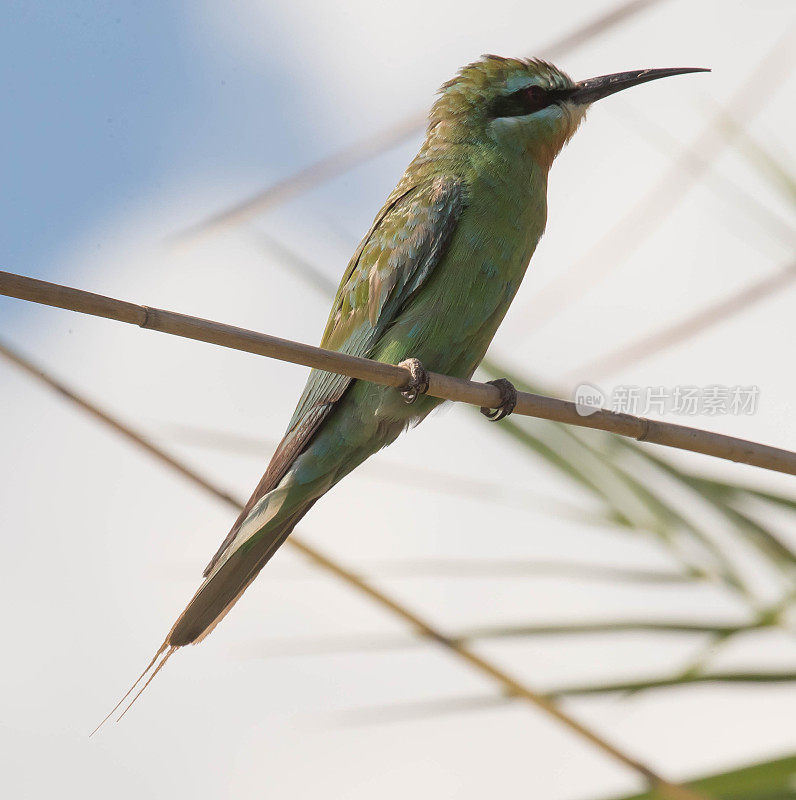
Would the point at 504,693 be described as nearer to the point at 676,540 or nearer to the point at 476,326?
the point at 676,540

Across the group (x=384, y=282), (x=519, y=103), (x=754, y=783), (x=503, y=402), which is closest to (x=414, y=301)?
(x=384, y=282)

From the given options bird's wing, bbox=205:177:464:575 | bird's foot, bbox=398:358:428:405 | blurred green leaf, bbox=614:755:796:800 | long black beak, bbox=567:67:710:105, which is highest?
long black beak, bbox=567:67:710:105

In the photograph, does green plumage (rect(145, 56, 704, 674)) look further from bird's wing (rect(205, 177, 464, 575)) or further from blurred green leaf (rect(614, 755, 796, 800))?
blurred green leaf (rect(614, 755, 796, 800))

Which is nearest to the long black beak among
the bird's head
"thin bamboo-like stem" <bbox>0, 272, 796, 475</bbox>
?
the bird's head

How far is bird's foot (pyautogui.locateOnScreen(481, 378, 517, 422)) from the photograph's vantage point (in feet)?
8.05

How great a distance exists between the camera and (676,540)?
2.33 m

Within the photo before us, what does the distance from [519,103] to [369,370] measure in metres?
1.79

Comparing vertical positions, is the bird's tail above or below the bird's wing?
below

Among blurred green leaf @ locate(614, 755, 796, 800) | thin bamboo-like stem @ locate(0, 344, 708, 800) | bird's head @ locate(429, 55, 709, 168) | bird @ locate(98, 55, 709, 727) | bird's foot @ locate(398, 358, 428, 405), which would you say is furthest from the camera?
bird's head @ locate(429, 55, 709, 168)

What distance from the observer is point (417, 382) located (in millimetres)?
2314

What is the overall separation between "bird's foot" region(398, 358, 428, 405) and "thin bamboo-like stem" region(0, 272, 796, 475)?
123mm

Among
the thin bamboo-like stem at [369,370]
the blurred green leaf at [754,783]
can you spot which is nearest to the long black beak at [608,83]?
the thin bamboo-like stem at [369,370]

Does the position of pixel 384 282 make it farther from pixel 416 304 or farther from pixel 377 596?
A: pixel 377 596

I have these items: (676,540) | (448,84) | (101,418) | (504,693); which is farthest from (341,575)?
(448,84)
